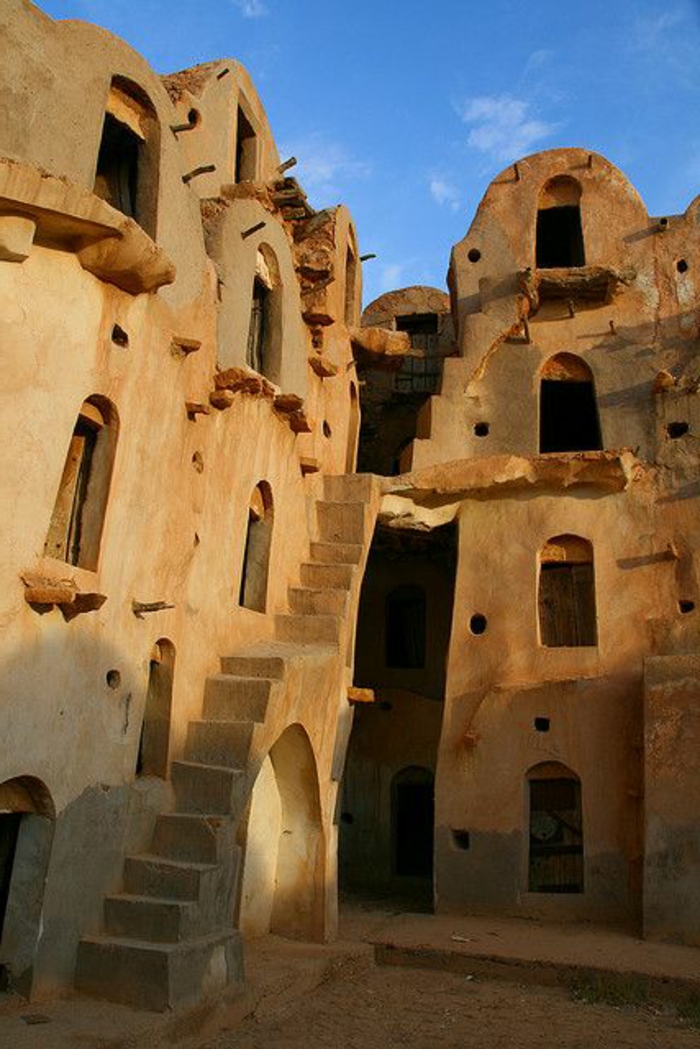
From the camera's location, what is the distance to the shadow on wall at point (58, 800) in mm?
8086

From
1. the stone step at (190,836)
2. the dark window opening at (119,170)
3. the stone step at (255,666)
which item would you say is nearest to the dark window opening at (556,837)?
the stone step at (255,666)

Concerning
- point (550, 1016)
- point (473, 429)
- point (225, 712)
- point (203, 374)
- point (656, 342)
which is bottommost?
point (550, 1016)

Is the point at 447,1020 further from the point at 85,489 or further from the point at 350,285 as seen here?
the point at 350,285

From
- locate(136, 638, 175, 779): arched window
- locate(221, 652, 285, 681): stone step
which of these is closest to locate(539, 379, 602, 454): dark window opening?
locate(221, 652, 285, 681): stone step

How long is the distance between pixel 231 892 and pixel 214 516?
4478mm

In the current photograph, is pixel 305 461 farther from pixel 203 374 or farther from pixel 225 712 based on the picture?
pixel 225 712

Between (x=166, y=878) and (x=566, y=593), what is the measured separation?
29.9ft

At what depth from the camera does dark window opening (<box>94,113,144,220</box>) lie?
11.2 m

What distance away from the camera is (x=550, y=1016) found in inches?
413

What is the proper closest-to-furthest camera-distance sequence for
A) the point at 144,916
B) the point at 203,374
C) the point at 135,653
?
the point at 144,916, the point at 135,653, the point at 203,374

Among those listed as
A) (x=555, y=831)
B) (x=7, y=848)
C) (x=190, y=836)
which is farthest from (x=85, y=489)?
(x=555, y=831)

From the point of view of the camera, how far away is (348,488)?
1576 cm

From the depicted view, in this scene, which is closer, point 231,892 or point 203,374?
point 231,892

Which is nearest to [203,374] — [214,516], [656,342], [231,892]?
[214,516]
